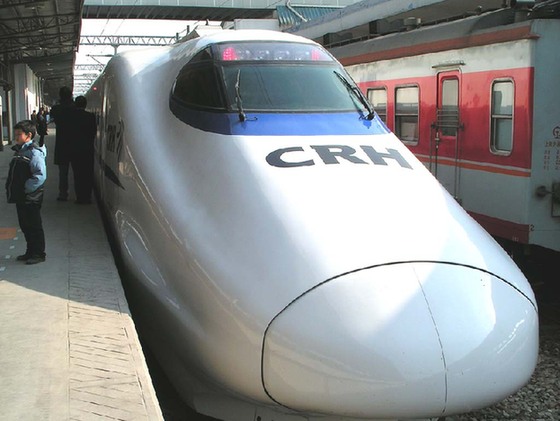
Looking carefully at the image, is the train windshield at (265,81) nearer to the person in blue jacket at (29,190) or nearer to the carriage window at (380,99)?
the person in blue jacket at (29,190)

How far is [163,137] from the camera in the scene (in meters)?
5.10

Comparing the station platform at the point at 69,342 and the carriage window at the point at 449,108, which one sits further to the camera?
the carriage window at the point at 449,108

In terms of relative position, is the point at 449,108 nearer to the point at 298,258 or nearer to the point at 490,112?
the point at 490,112

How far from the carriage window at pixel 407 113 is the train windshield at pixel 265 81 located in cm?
348

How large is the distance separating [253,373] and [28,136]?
11.3 feet

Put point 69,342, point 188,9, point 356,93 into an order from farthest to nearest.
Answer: point 188,9 → point 356,93 → point 69,342

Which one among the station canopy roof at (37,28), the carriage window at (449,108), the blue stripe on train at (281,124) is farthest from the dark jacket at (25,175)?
the station canopy roof at (37,28)

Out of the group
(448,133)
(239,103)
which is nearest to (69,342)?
(239,103)

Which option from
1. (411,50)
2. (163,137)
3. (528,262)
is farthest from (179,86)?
(528,262)

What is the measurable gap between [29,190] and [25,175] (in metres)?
0.13

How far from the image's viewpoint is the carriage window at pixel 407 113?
8.89 metres

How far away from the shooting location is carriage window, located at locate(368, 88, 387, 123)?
378 inches

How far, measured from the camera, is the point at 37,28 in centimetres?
2123

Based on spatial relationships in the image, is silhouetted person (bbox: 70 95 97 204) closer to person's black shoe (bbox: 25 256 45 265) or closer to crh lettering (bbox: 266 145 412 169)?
person's black shoe (bbox: 25 256 45 265)
